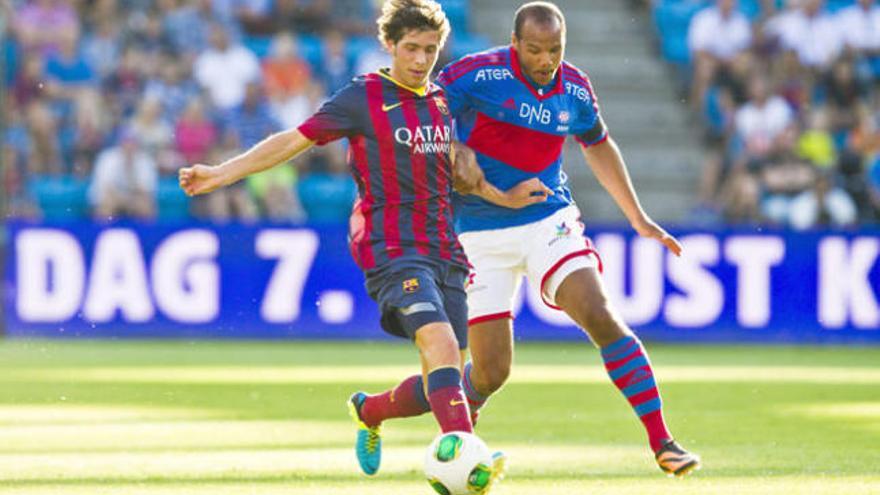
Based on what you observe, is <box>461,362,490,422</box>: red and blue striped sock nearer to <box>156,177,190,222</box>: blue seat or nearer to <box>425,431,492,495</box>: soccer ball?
<box>425,431,492,495</box>: soccer ball

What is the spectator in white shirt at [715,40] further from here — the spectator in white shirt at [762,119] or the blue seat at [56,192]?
the blue seat at [56,192]

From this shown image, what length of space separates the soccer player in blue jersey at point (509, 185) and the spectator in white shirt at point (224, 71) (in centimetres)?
1094

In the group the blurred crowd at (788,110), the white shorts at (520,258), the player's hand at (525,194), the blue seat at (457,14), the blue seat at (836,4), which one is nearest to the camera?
the player's hand at (525,194)

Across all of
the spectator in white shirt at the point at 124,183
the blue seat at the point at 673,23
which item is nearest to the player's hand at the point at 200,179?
the spectator in white shirt at the point at 124,183

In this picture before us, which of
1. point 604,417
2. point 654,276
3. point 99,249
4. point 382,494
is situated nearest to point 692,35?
point 654,276

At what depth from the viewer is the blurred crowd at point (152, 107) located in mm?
17938

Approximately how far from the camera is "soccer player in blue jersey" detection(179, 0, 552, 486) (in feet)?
22.4

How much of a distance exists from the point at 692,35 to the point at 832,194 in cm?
296

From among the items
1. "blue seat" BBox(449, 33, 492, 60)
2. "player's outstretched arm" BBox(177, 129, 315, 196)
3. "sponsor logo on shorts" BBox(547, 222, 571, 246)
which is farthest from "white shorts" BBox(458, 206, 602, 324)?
"blue seat" BBox(449, 33, 492, 60)

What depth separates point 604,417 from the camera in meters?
10.4

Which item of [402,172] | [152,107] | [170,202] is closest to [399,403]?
[402,172]

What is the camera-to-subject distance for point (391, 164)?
6.99 metres

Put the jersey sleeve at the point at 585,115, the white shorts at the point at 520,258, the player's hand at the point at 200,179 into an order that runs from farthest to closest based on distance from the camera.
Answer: the jersey sleeve at the point at 585,115, the white shorts at the point at 520,258, the player's hand at the point at 200,179

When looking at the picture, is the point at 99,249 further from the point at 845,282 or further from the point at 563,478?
the point at 563,478
